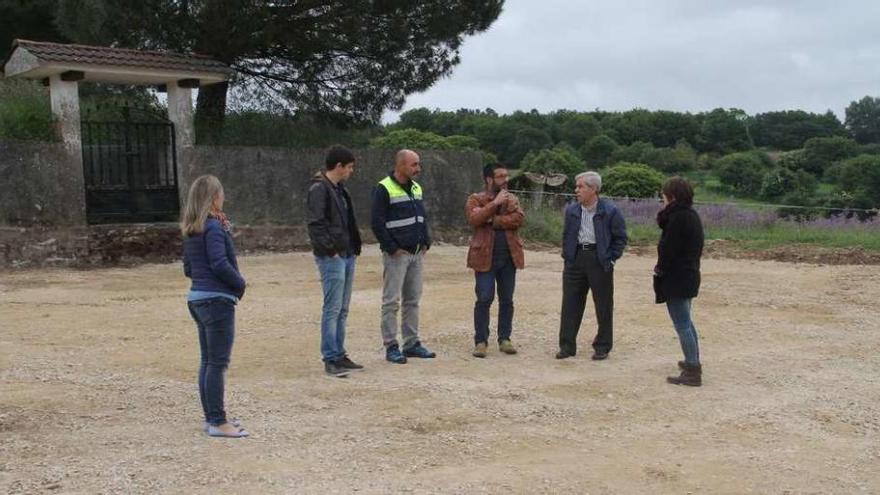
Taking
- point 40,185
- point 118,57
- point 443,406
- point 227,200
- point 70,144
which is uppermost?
point 118,57

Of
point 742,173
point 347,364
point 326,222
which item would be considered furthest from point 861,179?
point 326,222

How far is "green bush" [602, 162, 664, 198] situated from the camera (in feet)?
88.2

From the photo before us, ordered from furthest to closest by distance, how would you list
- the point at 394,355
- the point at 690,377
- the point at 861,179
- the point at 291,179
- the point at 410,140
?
the point at 410,140 < the point at 861,179 < the point at 291,179 < the point at 394,355 < the point at 690,377

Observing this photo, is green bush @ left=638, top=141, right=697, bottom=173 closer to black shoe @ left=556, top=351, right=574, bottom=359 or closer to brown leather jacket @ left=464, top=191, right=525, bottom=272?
black shoe @ left=556, top=351, right=574, bottom=359

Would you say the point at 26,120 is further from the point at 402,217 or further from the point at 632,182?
the point at 632,182

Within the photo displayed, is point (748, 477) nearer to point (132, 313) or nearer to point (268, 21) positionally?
point (132, 313)

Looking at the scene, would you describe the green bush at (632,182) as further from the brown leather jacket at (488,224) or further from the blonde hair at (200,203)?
the blonde hair at (200,203)

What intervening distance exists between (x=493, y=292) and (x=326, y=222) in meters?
1.65

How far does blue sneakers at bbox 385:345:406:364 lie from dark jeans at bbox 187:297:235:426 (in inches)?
81.4

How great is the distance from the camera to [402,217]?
22.7 ft

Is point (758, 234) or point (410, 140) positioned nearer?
point (758, 234)

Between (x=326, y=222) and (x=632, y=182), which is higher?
(x=632, y=182)

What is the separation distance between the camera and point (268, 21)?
47.9 ft

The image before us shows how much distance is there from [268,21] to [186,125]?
7.31 ft
